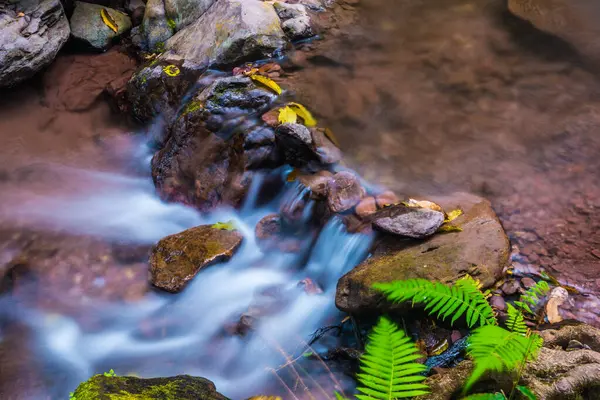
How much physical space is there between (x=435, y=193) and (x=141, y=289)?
10.0ft

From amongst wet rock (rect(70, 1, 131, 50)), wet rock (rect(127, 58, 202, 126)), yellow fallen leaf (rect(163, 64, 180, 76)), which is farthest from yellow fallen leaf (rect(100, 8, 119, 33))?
yellow fallen leaf (rect(163, 64, 180, 76))

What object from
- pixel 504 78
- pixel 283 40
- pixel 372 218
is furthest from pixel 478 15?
pixel 372 218

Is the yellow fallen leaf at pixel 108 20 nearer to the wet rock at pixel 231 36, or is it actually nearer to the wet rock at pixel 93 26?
the wet rock at pixel 93 26

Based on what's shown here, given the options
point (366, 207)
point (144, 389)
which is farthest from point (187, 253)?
point (144, 389)

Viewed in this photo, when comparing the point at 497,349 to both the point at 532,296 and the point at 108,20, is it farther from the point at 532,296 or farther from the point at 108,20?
the point at 108,20

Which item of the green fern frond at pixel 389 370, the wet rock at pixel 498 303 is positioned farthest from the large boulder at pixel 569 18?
the green fern frond at pixel 389 370

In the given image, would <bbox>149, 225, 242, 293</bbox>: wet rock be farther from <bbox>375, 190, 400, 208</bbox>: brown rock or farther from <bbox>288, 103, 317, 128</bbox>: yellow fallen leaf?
<bbox>288, 103, 317, 128</bbox>: yellow fallen leaf

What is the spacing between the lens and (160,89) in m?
6.07

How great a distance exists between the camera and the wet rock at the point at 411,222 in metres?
3.71

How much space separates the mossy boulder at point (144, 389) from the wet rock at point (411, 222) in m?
1.90

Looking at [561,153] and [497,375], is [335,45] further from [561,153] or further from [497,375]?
[497,375]

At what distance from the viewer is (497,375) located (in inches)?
90.8

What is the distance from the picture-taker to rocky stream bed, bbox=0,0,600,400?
351cm

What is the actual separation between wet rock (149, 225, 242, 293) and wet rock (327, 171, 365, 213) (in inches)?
41.0
